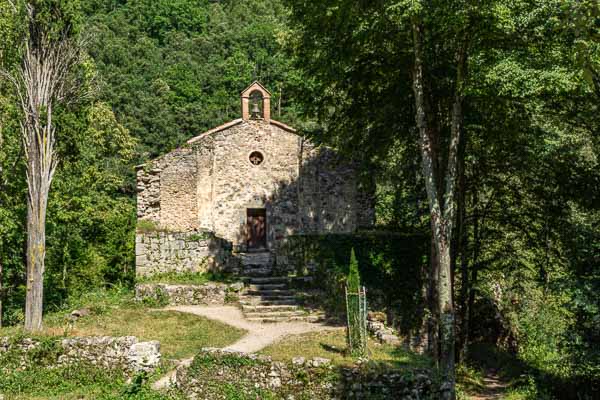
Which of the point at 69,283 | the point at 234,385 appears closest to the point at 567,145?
the point at 234,385

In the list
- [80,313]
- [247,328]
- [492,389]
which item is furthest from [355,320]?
[80,313]

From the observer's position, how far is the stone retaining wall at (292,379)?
9953mm

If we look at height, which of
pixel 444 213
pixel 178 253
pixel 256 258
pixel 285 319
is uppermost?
pixel 444 213

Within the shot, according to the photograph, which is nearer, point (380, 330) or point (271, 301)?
point (380, 330)

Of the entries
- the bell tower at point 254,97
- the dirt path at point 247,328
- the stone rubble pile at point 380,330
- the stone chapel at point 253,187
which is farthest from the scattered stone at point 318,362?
the bell tower at point 254,97

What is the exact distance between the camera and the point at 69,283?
21969 millimetres

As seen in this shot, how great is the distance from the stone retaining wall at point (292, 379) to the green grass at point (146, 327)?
210 centimetres

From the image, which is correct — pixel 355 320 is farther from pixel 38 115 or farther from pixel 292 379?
pixel 38 115

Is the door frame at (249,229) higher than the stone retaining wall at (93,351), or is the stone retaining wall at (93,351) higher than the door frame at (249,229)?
the door frame at (249,229)

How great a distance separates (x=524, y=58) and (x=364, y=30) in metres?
3.42

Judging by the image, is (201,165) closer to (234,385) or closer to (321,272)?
(321,272)

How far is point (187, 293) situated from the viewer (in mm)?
17516

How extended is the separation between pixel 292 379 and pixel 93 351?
14.4ft

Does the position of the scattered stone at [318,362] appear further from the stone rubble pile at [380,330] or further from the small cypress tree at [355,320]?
the stone rubble pile at [380,330]
